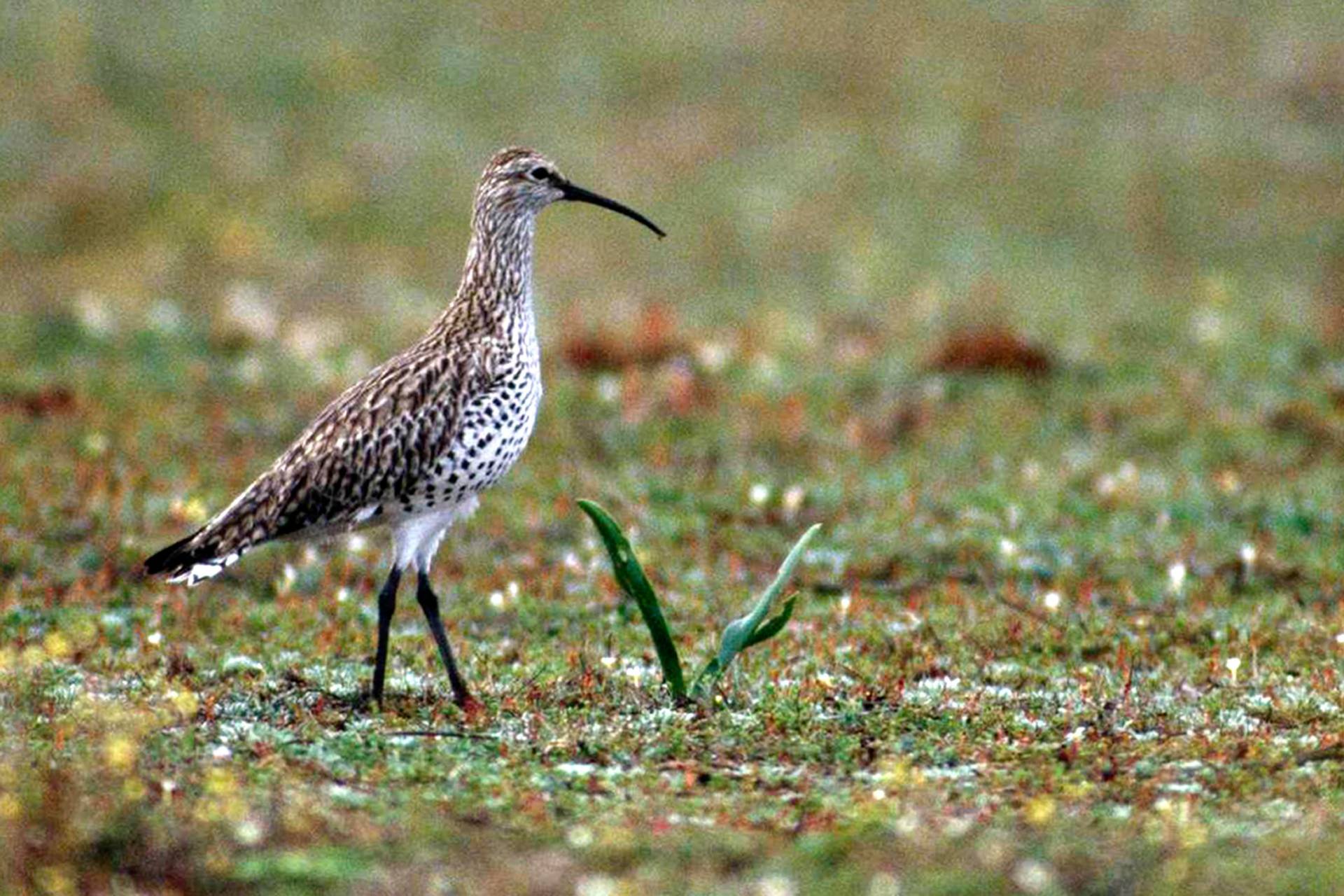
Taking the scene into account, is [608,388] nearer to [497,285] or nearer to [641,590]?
[497,285]

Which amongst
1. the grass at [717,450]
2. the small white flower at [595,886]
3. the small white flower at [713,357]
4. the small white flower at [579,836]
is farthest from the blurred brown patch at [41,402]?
the small white flower at [595,886]

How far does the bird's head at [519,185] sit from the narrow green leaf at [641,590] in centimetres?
179

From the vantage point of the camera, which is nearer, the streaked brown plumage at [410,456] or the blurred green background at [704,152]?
the streaked brown plumage at [410,456]

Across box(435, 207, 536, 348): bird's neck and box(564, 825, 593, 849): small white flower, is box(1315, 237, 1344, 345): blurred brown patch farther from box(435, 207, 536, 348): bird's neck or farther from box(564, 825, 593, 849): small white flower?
box(564, 825, 593, 849): small white flower

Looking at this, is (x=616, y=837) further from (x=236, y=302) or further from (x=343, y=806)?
(x=236, y=302)

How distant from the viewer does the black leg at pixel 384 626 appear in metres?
9.00

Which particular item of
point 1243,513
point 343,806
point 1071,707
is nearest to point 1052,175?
point 1243,513

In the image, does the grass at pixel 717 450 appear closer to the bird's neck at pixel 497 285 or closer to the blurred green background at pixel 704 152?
the blurred green background at pixel 704 152

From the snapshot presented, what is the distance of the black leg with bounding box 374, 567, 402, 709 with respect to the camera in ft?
29.5

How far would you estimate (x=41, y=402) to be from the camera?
15031 mm

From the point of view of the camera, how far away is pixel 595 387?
16.0m

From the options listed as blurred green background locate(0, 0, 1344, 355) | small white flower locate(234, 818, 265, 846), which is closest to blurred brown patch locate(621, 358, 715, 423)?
blurred green background locate(0, 0, 1344, 355)

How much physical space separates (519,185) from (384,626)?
2169mm

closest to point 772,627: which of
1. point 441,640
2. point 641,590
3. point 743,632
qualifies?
point 743,632
